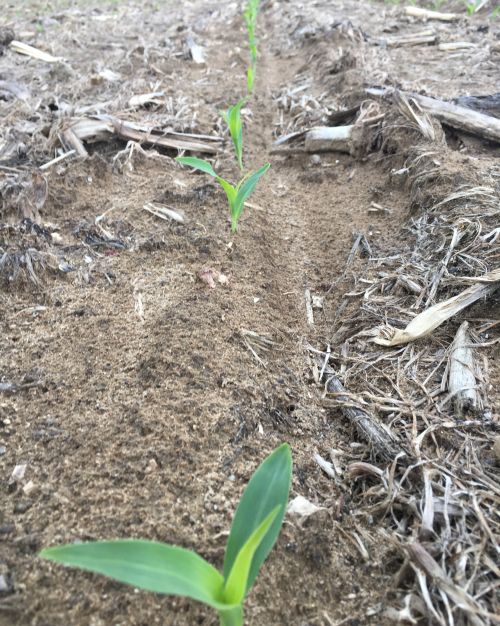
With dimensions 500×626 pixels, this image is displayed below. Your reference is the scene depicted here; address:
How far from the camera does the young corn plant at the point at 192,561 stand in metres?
0.71

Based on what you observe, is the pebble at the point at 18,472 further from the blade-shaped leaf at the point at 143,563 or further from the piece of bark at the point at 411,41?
the piece of bark at the point at 411,41

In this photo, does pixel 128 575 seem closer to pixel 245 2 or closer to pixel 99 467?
pixel 99 467

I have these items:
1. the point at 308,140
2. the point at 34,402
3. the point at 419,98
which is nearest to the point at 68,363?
the point at 34,402

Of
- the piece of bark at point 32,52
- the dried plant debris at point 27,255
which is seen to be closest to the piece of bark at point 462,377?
the dried plant debris at point 27,255

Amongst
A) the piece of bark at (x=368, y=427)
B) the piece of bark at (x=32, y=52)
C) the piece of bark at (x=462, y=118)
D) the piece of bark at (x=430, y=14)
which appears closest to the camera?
the piece of bark at (x=368, y=427)

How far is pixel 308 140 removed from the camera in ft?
9.82

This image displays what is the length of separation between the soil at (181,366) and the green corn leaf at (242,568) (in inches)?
8.7

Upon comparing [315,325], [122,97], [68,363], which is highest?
[122,97]

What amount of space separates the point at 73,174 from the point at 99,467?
1871mm

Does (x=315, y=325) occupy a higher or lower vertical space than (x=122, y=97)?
lower

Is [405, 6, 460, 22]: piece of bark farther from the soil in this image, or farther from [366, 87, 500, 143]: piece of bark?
[366, 87, 500, 143]: piece of bark

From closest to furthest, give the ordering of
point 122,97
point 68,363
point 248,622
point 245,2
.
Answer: point 248,622, point 68,363, point 122,97, point 245,2

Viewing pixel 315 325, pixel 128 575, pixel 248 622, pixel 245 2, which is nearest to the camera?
pixel 128 575

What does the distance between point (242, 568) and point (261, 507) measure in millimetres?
142
